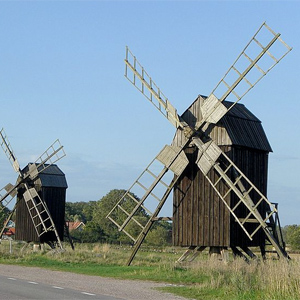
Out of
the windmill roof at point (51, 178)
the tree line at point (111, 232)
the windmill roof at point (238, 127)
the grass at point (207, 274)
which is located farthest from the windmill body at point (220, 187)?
the tree line at point (111, 232)

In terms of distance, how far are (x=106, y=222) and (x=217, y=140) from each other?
53.8m

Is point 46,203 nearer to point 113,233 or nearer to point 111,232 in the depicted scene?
point 113,233

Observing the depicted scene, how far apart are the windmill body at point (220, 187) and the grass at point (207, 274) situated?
181 centimetres

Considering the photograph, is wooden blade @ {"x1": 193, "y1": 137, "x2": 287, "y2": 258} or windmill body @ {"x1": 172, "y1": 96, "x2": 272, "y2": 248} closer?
wooden blade @ {"x1": 193, "y1": 137, "x2": 287, "y2": 258}

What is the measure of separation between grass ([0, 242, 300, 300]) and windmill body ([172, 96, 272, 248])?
5.95 feet

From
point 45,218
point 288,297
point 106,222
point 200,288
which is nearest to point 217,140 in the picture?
point 200,288

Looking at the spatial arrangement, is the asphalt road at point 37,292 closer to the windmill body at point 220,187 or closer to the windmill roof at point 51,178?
the windmill body at point 220,187

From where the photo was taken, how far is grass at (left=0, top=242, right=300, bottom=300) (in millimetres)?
18156

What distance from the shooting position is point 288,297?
16.9 m

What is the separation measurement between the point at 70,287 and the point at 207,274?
5.50m

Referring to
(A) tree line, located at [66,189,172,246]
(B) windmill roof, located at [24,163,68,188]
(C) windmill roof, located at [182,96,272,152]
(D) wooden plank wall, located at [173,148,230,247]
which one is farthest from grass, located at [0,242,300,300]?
(A) tree line, located at [66,189,172,246]

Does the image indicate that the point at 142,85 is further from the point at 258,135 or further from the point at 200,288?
the point at 200,288

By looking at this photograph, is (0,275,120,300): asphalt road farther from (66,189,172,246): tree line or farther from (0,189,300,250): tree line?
(66,189,172,246): tree line

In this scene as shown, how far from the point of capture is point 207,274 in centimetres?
2394
